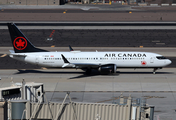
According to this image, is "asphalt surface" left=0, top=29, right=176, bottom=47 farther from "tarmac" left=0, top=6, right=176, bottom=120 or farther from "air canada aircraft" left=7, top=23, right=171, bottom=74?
"air canada aircraft" left=7, top=23, right=171, bottom=74

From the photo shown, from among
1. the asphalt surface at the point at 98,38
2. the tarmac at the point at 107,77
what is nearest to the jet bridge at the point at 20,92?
the tarmac at the point at 107,77

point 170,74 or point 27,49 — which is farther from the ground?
point 27,49

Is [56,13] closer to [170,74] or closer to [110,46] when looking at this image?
[110,46]

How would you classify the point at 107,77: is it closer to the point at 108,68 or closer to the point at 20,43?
the point at 108,68

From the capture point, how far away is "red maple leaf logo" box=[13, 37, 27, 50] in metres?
57.0

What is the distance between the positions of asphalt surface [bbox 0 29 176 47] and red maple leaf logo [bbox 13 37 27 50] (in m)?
30.7

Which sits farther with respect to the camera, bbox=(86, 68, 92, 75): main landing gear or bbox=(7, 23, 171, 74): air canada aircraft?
bbox=(86, 68, 92, 75): main landing gear

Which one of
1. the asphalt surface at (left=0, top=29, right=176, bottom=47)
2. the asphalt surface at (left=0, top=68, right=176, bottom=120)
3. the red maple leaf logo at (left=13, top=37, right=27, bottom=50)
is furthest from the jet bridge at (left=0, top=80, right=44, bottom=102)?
the asphalt surface at (left=0, top=29, right=176, bottom=47)

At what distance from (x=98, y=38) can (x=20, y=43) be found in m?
41.9

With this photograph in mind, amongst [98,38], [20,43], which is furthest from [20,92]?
[98,38]

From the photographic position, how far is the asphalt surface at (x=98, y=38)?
292 ft

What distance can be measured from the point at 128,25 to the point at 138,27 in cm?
595

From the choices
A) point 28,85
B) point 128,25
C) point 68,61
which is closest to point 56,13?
point 128,25

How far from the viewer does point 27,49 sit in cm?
5725
